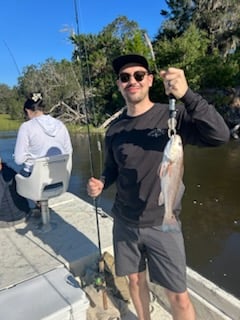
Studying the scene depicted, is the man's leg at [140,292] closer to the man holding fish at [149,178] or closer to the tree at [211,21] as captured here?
the man holding fish at [149,178]

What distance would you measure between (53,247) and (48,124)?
3.66 ft

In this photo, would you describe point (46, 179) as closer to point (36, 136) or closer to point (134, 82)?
point (36, 136)

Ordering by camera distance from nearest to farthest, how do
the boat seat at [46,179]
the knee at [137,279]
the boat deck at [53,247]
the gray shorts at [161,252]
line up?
1. the gray shorts at [161,252]
2. the knee at [137,279]
3. the boat deck at [53,247]
4. the boat seat at [46,179]

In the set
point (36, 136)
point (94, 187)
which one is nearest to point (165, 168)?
point (94, 187)

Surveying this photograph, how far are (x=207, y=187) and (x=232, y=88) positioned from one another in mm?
10827

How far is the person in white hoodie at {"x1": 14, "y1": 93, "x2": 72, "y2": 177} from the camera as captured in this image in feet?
8.77

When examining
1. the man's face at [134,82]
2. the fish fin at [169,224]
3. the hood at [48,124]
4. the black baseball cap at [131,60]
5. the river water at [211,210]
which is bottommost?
the river water at [211,210]

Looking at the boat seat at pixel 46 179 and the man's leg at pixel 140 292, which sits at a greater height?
the boat seat at pixel 46 179

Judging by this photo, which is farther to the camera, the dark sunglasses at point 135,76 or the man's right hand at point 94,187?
the man's right hand at point 94,187

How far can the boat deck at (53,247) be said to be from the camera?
2252 millimetres

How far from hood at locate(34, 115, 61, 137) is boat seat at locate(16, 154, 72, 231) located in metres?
0.27

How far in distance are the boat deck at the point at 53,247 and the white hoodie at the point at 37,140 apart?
2.19 ft

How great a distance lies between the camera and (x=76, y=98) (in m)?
21.0

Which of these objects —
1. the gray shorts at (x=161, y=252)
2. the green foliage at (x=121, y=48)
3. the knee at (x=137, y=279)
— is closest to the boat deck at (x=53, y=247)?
the knee at (x=137, y=279)
